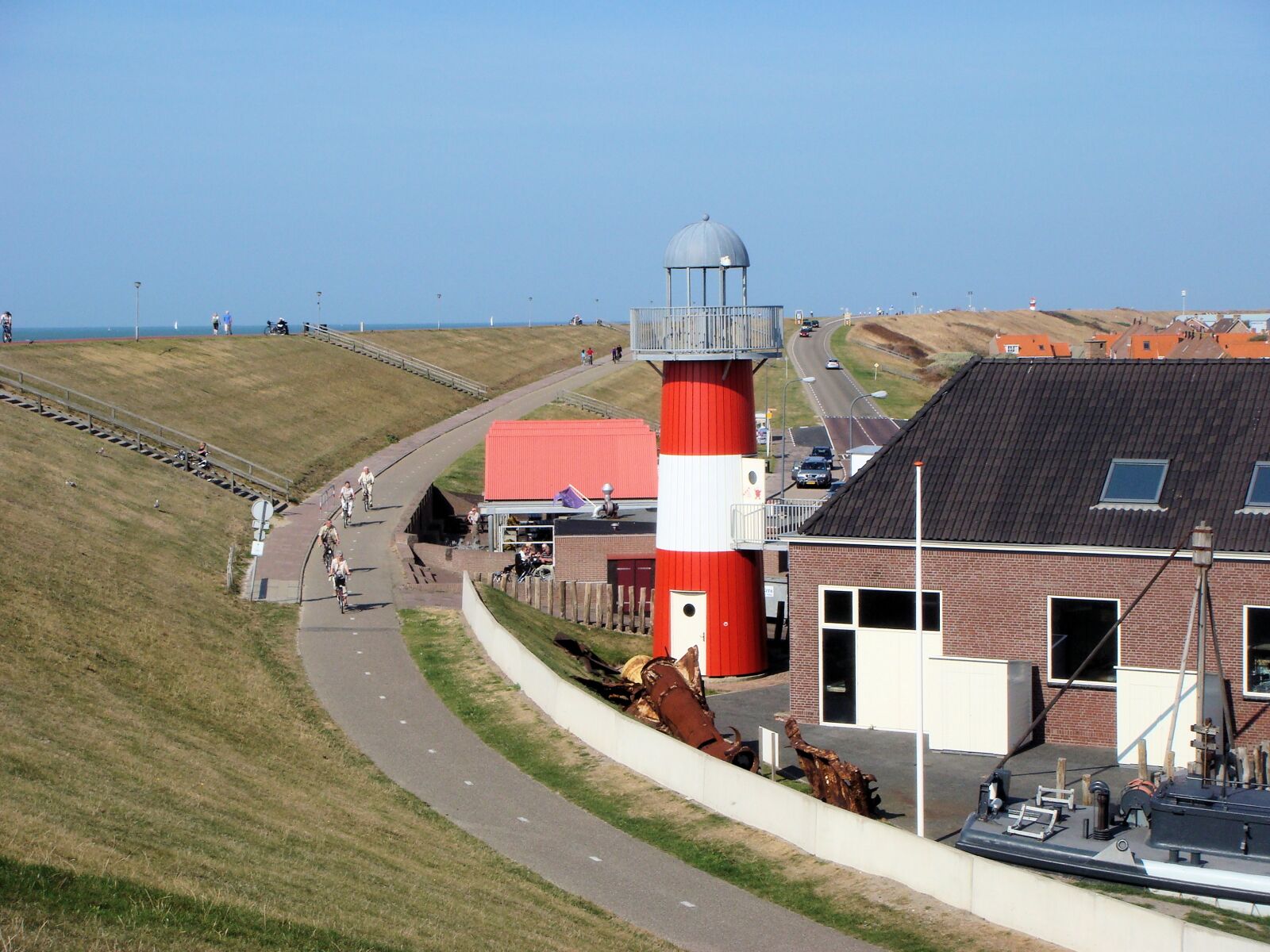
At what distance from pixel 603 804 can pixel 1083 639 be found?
858cm

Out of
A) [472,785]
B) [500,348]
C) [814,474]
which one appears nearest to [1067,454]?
[472,785]

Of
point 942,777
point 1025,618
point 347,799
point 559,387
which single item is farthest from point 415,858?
point 559,387

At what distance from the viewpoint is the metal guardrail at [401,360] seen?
297ft

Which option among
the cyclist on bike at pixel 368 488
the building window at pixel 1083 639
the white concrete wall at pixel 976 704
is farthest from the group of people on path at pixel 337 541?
the building window at pixel 1083 639

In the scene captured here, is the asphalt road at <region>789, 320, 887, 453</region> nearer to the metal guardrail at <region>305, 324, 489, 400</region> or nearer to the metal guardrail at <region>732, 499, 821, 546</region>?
the metal guardrail at <region>305, 324, 489, 400</region>

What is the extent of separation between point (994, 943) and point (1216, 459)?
37.9 feet

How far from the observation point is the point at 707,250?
1241 inches

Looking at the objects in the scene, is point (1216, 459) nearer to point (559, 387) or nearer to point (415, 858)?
point (415, 858)

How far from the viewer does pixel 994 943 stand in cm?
1591

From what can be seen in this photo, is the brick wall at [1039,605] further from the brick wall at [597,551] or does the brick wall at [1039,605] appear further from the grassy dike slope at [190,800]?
the brick wall at [597,551]

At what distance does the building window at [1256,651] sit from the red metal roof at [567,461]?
25.5 m

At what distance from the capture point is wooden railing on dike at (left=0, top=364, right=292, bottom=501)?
5200 centimetres

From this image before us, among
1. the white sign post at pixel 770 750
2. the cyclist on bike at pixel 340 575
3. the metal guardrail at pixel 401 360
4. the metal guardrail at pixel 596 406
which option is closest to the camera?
the white sign post at pixel 770 750

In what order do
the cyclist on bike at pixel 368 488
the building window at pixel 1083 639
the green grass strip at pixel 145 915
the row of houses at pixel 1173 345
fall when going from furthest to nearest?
1. the row of houses at pixel 1173 345
2. the cyclist on bike at pixel 368 488
3. the building window at pixel 1083 639
4. the green grass strip at pixel 145 915
